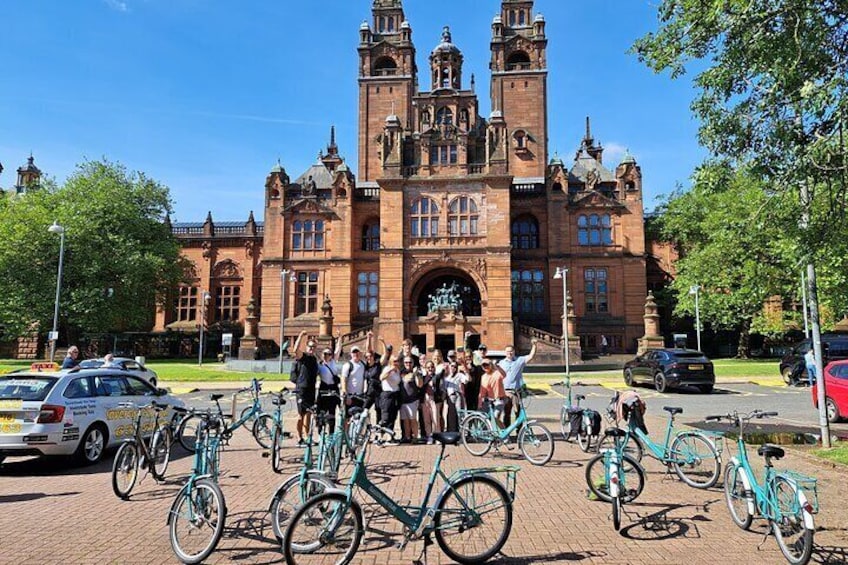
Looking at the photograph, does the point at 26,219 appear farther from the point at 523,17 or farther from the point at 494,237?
the point at 523,17

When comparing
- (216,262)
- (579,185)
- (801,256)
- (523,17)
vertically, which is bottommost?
(801,256)

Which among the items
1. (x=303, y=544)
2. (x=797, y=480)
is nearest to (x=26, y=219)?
(x=303, y=544)

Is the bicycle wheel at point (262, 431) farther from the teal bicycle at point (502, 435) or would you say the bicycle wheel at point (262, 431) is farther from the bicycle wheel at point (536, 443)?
the bicycle wheel at point (536, 443)

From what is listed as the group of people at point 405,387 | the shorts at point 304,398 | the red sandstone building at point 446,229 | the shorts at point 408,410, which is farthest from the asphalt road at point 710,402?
the red sandstone building at point 446,229

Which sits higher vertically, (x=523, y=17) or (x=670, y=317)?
(x=523, y=17)

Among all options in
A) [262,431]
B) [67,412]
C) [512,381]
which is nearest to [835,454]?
[512,381]

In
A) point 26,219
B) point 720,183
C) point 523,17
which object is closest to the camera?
point 720,183

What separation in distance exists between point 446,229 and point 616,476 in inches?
1344

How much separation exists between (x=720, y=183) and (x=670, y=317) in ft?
131

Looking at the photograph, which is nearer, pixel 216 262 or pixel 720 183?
pixel 720 183

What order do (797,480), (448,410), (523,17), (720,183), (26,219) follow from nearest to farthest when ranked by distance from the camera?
1. (797,480)
2. (720,183)
3. (448,410)
4. (26,219)
5. (523,17)

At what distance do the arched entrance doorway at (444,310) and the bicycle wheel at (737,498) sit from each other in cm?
2862

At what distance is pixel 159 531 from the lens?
19.7 ft

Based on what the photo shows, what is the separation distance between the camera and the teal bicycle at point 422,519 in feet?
15.7
